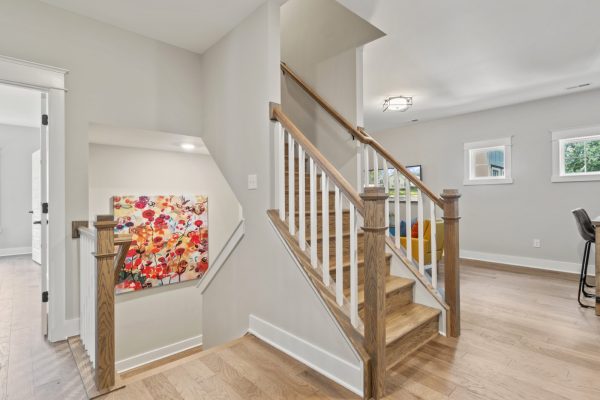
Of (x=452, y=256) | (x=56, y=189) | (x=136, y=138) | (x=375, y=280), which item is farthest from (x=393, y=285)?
(x=136, y=138)

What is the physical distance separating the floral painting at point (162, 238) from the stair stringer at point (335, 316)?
2734 millimetres

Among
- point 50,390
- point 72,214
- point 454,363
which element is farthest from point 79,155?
point 454,363

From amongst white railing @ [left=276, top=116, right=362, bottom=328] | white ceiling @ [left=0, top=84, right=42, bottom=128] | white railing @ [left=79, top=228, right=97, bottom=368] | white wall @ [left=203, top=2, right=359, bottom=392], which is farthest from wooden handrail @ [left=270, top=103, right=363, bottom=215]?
white ceiling @ [left=0, top=84, right=42, bottom=128]

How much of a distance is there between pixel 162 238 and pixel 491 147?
18.1 feet

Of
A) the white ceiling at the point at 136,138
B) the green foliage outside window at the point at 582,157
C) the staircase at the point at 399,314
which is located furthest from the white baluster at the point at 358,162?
the green foliage outside window at the point at 582,157

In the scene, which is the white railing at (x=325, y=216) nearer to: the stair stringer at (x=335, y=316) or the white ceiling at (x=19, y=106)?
the stair stringer at (x=335, y=316)

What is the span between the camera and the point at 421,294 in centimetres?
260

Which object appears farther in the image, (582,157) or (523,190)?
(523,190)

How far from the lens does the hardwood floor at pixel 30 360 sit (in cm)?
176

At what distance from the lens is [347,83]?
329 cm

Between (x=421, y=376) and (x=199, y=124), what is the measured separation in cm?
299

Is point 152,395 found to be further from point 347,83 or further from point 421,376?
point 347,83

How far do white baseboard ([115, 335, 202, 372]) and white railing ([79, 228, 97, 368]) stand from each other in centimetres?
202

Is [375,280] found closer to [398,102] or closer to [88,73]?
[88,73]
